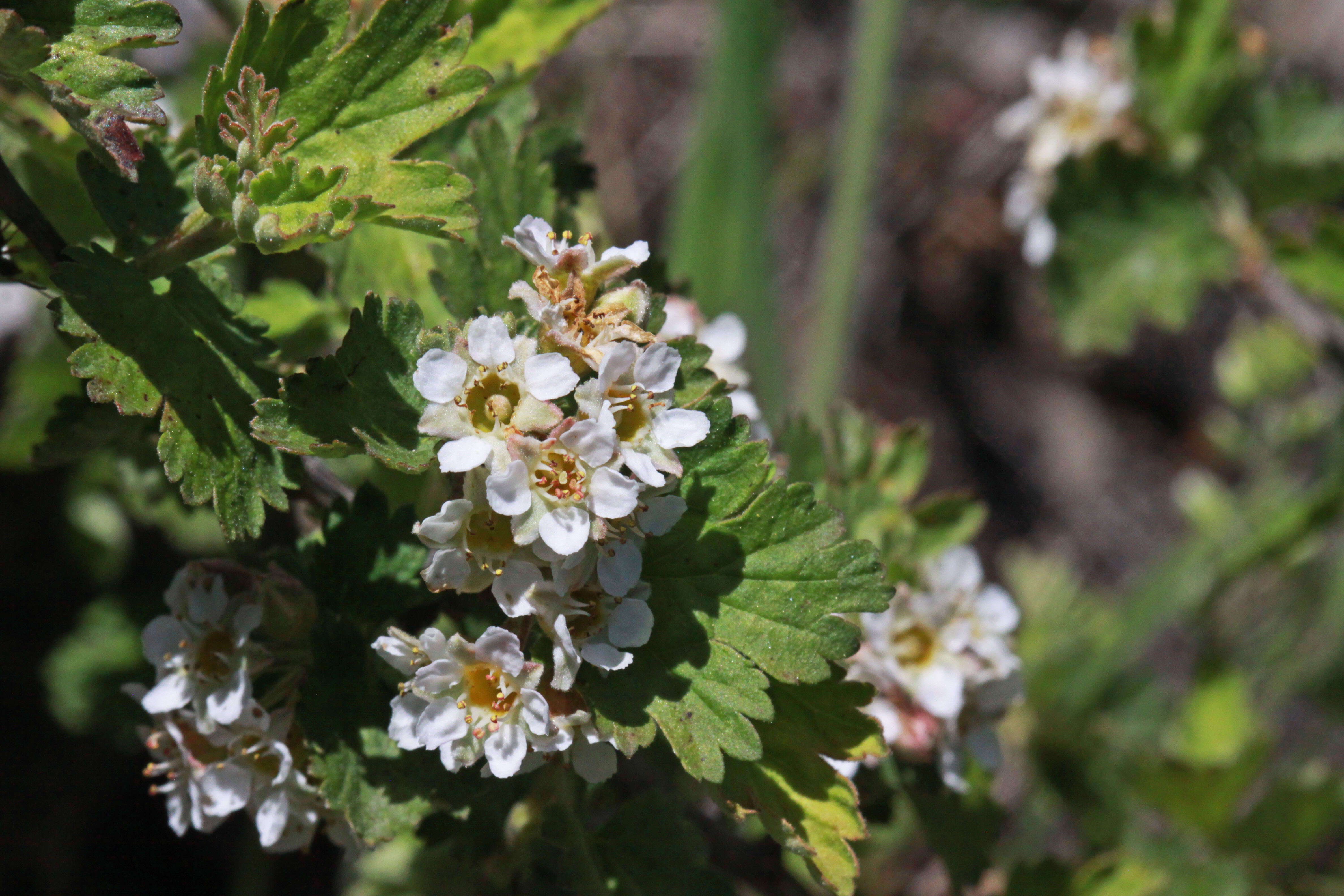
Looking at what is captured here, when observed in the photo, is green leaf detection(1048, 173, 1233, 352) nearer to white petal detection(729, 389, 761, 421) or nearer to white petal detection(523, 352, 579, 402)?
white petal detection(729, 389, 761, 421)

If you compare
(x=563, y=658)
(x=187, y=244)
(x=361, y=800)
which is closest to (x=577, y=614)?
(x=563, y=658)

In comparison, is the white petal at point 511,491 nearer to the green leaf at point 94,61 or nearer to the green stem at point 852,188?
the green leaf at point 94,61

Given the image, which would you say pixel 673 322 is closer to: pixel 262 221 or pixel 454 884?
pixel 262 221

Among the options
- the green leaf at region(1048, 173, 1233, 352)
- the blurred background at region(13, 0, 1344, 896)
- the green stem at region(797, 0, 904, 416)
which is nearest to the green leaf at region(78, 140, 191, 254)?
the blurred background at region(13, 0, 1344, 896)

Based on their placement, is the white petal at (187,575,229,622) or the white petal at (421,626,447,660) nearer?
the white petal at (421,626,447,660)

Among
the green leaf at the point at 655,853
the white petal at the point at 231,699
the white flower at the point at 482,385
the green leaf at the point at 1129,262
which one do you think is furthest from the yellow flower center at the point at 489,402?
the green leaf at the point at 1129,262

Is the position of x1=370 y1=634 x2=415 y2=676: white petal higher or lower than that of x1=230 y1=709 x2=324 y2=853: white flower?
higher

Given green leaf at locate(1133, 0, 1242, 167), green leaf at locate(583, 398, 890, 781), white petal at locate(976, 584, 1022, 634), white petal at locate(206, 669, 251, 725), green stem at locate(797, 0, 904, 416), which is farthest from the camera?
green stem at locate(797, 0, 904, 416)

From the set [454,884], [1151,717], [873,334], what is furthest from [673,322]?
[873,334]
